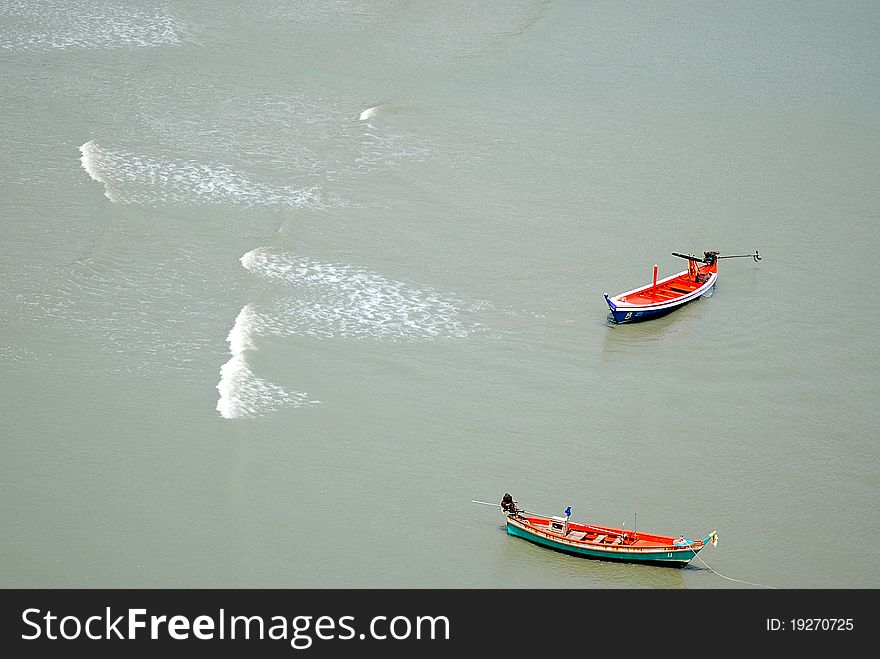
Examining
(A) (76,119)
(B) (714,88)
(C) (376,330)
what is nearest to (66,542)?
(C) (376,330)

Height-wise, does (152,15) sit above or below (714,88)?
above

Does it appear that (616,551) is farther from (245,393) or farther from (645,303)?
(645,303)

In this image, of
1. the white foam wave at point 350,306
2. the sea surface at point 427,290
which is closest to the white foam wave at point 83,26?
the sea surface at point 427,290

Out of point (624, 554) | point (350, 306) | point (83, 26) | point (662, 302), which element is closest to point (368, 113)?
point (350, 306)

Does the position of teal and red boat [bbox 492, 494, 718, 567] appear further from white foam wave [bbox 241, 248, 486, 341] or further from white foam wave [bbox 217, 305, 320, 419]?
white foam wave [bbox 241, 248, 486, 341]

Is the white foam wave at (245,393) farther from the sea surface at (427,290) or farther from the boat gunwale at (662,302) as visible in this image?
the boat gunwale at (662,302)

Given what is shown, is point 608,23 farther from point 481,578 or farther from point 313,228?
point 481,578
